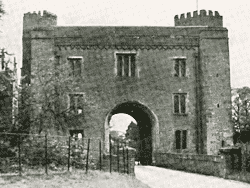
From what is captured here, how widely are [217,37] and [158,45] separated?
3.87 meters

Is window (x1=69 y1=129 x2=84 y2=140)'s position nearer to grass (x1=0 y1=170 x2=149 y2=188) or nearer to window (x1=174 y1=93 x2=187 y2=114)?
window (x1=174 y1=93 x2=187 y2=114)

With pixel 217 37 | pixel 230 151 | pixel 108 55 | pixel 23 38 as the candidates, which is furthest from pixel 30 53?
pixel 230 151

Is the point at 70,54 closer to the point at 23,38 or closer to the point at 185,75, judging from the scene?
the point at 23,38

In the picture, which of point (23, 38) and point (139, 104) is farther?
point (23, 38)

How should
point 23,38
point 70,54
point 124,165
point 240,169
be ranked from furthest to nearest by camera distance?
point 23,38 < point 70,54 < point 124,165 < point 240,169

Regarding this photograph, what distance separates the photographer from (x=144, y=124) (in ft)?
112

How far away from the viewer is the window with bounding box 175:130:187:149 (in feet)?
99.5

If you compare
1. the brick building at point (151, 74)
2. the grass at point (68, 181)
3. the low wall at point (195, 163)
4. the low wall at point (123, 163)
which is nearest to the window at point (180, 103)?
the brick building at point (151, 74)

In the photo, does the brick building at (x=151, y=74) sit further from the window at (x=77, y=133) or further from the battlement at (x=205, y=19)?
the battlement at (x=205, y=19)

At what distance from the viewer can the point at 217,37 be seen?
3059cm

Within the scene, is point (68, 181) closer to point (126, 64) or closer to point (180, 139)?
point (180, 139)

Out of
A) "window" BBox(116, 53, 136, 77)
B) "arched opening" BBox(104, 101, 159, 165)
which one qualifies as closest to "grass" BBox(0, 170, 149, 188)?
"arched opening" BBox(104, 101, 159, 165)

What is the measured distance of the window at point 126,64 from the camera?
30.8 m

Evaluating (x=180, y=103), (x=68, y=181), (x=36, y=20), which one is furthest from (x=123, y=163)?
(x=36, y=20)
